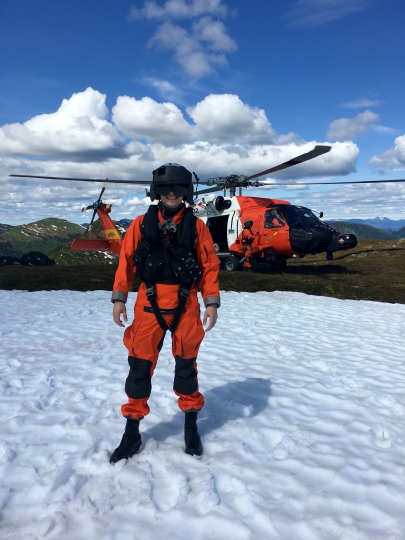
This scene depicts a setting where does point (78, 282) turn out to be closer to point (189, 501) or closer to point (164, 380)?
point (164, 380)

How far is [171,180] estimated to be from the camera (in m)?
3.72

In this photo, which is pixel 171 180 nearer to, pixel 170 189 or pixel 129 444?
pixel 170 189

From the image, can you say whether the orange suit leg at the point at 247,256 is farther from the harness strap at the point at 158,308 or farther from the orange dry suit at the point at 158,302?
the harness strap at the point at 158,308

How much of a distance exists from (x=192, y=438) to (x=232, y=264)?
15617mm

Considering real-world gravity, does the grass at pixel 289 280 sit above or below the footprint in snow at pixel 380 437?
below

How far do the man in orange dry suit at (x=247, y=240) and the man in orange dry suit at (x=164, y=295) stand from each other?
1400cm

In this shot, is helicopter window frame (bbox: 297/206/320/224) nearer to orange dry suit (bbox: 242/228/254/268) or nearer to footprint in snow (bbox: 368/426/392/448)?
orange dry suit (bbox: 242/228/254/268)

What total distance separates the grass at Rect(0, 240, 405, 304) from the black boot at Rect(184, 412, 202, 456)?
35.4 feet

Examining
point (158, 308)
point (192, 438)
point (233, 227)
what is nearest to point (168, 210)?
point (158, 308)

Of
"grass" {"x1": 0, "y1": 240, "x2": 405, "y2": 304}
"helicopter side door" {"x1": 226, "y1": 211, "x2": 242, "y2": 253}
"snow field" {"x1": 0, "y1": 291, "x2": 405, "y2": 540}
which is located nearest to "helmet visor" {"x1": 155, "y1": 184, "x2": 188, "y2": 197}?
"snow field" {"x1": 0, "y1": 291, "x2": 405, "y2": 540}

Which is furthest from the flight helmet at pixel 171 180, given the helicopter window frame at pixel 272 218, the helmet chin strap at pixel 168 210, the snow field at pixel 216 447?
the helicopter window frame at pixel 272 218

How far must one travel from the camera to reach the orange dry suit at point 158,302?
11.8 ft

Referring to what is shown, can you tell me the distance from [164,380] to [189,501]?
2655 mm

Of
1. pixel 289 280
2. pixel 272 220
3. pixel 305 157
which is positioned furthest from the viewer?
pixel 272 220
